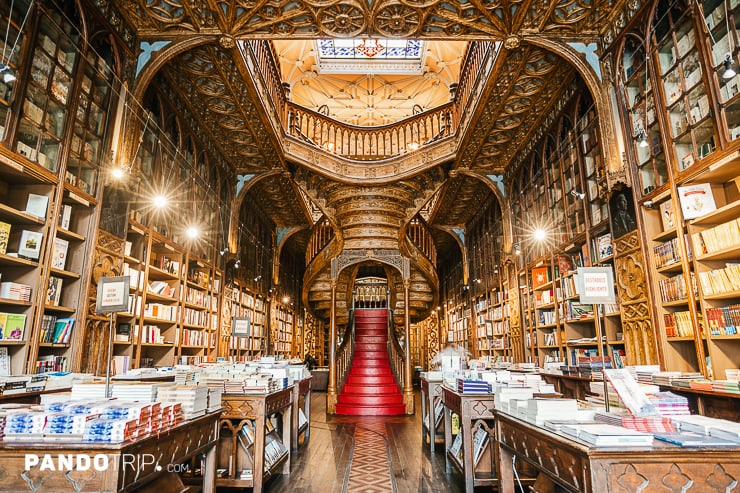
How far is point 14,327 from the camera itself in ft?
11.1

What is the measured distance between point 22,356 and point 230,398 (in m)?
1.62

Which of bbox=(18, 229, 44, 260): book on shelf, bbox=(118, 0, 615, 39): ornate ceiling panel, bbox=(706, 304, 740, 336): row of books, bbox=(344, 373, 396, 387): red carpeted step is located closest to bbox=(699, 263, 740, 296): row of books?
bbox=(706, 304, 740, 336): row of books

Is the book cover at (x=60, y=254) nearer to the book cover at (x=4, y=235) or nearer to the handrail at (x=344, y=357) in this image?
the book cover at (x=4, y=235)

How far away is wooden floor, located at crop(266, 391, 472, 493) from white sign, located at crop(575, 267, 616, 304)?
6.68ft

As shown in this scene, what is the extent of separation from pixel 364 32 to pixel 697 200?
12.3 feet

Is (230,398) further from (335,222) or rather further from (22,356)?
(335,222)

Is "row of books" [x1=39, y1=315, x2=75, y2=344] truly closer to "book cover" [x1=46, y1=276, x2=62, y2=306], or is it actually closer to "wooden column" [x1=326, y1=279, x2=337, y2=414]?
"book cover" [x1=46, y1=276, x2=62, y2=306]

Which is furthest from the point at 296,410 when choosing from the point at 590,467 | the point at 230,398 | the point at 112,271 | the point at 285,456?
the point at 590,467

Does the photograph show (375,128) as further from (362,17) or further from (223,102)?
(362,17)

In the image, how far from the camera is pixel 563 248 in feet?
20.2

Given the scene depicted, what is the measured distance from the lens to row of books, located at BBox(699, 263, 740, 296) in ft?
10.8

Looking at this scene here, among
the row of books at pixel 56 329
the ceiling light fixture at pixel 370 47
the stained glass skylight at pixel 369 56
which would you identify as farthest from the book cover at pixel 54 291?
the ceiling light fixture at pixel 370 47

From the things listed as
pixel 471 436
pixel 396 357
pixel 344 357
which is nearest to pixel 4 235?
pixel 471 436

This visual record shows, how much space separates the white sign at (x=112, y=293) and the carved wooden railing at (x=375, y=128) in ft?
13.3
